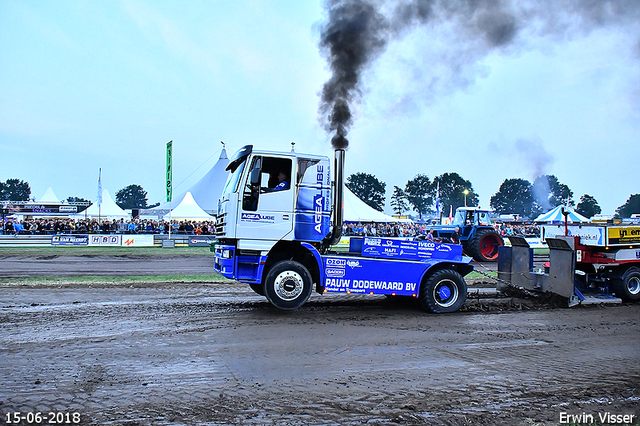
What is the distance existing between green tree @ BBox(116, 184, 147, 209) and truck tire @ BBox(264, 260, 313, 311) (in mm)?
158418

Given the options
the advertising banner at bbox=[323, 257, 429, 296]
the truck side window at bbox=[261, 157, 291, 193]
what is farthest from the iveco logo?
the truck side window at bbox=[261, 157, 291, 193]

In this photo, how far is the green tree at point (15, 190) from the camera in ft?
458

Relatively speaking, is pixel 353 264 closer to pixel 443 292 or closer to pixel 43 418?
pixel 443 292

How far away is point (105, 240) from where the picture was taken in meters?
29.0

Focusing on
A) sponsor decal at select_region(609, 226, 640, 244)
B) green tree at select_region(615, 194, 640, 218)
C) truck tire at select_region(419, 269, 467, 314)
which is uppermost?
green tree at select_region(615, 194, 640, 218)

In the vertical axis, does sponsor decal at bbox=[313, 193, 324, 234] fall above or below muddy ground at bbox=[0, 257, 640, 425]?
above

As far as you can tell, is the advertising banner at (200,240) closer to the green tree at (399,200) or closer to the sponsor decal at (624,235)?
the sponsor decal at (624,235)

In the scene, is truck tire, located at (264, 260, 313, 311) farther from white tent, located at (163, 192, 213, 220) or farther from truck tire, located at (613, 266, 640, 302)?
white tent, located at (163, 192, 213, 220)

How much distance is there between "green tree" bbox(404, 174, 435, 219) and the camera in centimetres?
11144

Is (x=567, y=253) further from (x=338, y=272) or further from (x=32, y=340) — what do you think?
(x=32, y=340)

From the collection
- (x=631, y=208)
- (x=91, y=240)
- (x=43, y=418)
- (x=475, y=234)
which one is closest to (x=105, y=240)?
(x=91, y=240)

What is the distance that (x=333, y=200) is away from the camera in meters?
8.66

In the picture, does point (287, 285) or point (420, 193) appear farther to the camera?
point (420, 193)

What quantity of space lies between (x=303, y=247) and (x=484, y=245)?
14772 millimetres
